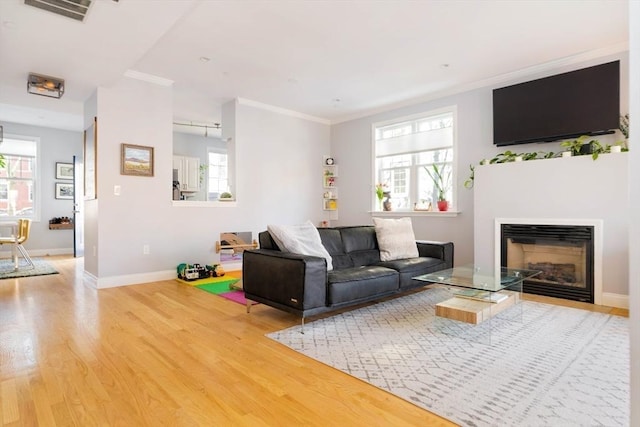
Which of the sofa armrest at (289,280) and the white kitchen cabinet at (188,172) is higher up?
the white kitchen cabinet at (188,172)

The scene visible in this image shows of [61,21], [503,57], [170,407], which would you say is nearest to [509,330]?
[170,407]

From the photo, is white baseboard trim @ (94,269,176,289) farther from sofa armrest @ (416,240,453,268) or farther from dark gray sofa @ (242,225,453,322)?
sofa armrest @ (416,240,453,268)

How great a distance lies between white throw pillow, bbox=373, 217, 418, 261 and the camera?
413 centimetres

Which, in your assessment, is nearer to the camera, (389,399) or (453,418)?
(453,418)

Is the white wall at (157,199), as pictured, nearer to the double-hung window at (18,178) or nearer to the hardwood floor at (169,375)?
the hardwood floor at (169,375)

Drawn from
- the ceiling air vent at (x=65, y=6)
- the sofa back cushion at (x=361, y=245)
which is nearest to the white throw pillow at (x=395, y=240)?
the sofa back cushion at (x=361, y=245)

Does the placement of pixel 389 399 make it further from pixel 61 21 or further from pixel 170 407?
pixel 61 21

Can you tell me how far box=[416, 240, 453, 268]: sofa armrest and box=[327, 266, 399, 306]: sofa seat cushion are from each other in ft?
3.14

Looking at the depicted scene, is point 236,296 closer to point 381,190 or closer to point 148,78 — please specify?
point 148,78

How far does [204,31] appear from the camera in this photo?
3.55m

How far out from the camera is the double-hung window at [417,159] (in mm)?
5434

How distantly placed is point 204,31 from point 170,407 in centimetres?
334

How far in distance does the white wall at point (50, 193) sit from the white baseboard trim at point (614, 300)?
9557 mm

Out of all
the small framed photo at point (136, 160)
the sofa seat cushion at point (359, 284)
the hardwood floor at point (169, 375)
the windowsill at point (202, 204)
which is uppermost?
the small framed photo at point (136, 160)
